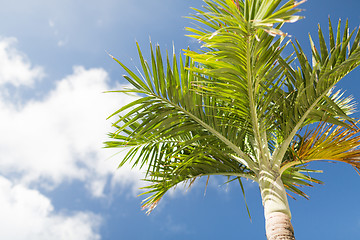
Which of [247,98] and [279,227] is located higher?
[247,98]

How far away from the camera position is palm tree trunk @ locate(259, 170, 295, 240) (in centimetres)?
274

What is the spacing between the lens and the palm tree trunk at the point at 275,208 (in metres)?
2.74

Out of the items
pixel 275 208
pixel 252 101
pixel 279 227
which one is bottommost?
pixel 279 227

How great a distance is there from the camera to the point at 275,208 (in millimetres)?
2871

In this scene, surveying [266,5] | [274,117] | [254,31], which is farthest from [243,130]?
[266,5]

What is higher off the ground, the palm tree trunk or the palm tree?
the palm tree

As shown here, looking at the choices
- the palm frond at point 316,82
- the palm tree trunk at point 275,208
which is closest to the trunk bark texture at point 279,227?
the palm tree trunk at point 275,208

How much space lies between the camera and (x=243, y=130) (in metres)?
3.46

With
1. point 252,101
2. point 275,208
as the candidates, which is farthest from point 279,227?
point 252,101

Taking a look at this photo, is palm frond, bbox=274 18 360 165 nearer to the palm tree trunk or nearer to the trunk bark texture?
the palm tree trunk

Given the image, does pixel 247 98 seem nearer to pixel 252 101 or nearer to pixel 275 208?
pixel 252 101

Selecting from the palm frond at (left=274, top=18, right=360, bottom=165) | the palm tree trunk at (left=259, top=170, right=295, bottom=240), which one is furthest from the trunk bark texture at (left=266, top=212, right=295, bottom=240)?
the palm frond at (left=274, top=18, right=360, bottom=165)

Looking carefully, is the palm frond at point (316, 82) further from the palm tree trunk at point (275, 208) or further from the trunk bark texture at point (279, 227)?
the trunk bark texture at point (279, 227)

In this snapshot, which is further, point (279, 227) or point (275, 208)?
point (275, 208)
